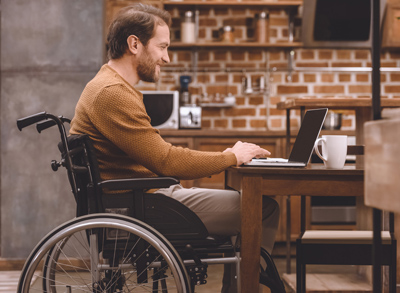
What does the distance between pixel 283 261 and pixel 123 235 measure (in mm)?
2111

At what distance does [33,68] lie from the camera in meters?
3.10

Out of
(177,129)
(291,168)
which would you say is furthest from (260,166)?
(177,129)

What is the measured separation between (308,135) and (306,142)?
0.02 m

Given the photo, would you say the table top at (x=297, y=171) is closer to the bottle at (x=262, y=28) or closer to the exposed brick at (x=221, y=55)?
the bottle at (x=262, y=28)

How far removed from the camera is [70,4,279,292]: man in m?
1.56

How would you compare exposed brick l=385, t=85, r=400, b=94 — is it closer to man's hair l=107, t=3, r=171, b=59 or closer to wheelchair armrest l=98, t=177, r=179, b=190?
man's hair l=107, t=3, r=171, b=59

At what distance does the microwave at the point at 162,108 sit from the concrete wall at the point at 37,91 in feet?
2.33

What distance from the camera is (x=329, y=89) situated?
14.3 ft

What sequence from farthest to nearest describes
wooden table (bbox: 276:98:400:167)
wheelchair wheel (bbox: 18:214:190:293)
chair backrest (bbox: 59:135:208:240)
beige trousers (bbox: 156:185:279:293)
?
wooden table (bbox: 276:98:400:167)
beige trousers (bbox: 156:185:279:293)
chair backrest (bbox: 59:135:208:240)
wheelchair wheel (bbox: 18:214:190:293)

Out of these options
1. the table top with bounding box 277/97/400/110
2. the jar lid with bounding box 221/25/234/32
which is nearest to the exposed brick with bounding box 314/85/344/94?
the jar lid with bounding box 221/25/234/32

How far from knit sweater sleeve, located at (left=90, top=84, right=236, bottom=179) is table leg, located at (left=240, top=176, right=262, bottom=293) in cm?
20

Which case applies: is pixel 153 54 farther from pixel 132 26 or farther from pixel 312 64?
pixel 312 64

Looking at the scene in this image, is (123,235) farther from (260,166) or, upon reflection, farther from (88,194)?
(260,166)

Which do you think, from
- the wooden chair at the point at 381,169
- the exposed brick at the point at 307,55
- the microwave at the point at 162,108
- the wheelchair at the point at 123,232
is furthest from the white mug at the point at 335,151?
the exposed brick at the point at 307,55
